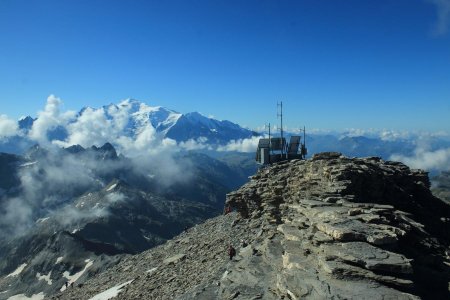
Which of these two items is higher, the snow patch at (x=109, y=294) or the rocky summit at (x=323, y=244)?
the rocky summit at (x=323, y=244)

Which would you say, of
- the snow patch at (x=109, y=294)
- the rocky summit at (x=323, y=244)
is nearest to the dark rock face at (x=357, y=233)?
the rocky summit at (x=323, y=244)

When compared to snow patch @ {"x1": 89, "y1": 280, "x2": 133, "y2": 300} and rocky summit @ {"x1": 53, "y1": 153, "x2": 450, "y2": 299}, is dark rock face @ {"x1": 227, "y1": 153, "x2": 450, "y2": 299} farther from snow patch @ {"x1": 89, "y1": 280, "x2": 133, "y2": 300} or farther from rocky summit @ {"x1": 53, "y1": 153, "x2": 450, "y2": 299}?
snow patch @ {"x1": 89, "y1": 280, "x2": 133, "y2": 300}

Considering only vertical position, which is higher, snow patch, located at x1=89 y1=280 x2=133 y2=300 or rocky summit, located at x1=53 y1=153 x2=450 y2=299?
rocky summit, located at x1=53 y1=153 x2=450 y2=299

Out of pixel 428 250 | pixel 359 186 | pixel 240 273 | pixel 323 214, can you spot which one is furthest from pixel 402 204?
pixel 240 273

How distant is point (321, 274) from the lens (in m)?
23.2

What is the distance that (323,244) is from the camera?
2525cm

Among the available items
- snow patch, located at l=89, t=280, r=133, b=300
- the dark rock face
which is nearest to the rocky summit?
the dark rock face

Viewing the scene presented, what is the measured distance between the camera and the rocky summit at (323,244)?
22328 mm

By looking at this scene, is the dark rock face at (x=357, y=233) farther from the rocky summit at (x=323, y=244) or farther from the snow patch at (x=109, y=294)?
the snow patch at (x=109, y=294)

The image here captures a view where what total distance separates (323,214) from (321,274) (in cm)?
702

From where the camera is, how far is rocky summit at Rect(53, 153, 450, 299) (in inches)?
879

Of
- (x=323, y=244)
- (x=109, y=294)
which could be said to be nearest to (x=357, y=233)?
(x=323, y=244)

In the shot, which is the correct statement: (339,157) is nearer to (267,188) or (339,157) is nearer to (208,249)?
(267,188)

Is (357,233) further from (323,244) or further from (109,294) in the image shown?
(109,294)
